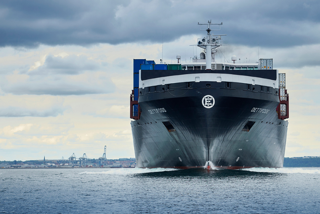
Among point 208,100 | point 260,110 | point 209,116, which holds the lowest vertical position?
point 209,116

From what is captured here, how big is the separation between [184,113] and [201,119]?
1576 mm

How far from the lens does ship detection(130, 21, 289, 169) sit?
1499 inches

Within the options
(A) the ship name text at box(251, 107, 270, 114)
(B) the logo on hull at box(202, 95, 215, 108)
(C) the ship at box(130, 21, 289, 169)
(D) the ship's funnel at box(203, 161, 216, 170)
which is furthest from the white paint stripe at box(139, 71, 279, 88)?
(D) the ship's funnel at box(203, 161, 216, 170)

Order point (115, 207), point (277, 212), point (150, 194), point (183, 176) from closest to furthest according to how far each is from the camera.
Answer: point (277, 212) → point (115, 207) → point (150, 194) → point (183, 176)

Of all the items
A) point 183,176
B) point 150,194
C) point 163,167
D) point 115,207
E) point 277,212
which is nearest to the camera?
point 277,212

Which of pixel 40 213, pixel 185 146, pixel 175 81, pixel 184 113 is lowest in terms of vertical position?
pixel 40 213

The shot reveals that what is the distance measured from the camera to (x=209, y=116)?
38.5 m

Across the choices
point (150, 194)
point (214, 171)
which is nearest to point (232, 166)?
point (214, 171)

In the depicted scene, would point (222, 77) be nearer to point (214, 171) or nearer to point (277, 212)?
point (214, 171)

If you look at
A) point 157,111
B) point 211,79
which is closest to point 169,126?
point 157,111

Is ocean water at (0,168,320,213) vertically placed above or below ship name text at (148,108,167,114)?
below

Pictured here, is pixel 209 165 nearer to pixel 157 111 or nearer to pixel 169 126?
pixel 169 126

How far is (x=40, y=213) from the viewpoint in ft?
73.1

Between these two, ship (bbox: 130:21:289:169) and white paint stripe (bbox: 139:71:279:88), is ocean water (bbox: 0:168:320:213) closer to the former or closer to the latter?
ship (bbox: 130:21:289:169)
